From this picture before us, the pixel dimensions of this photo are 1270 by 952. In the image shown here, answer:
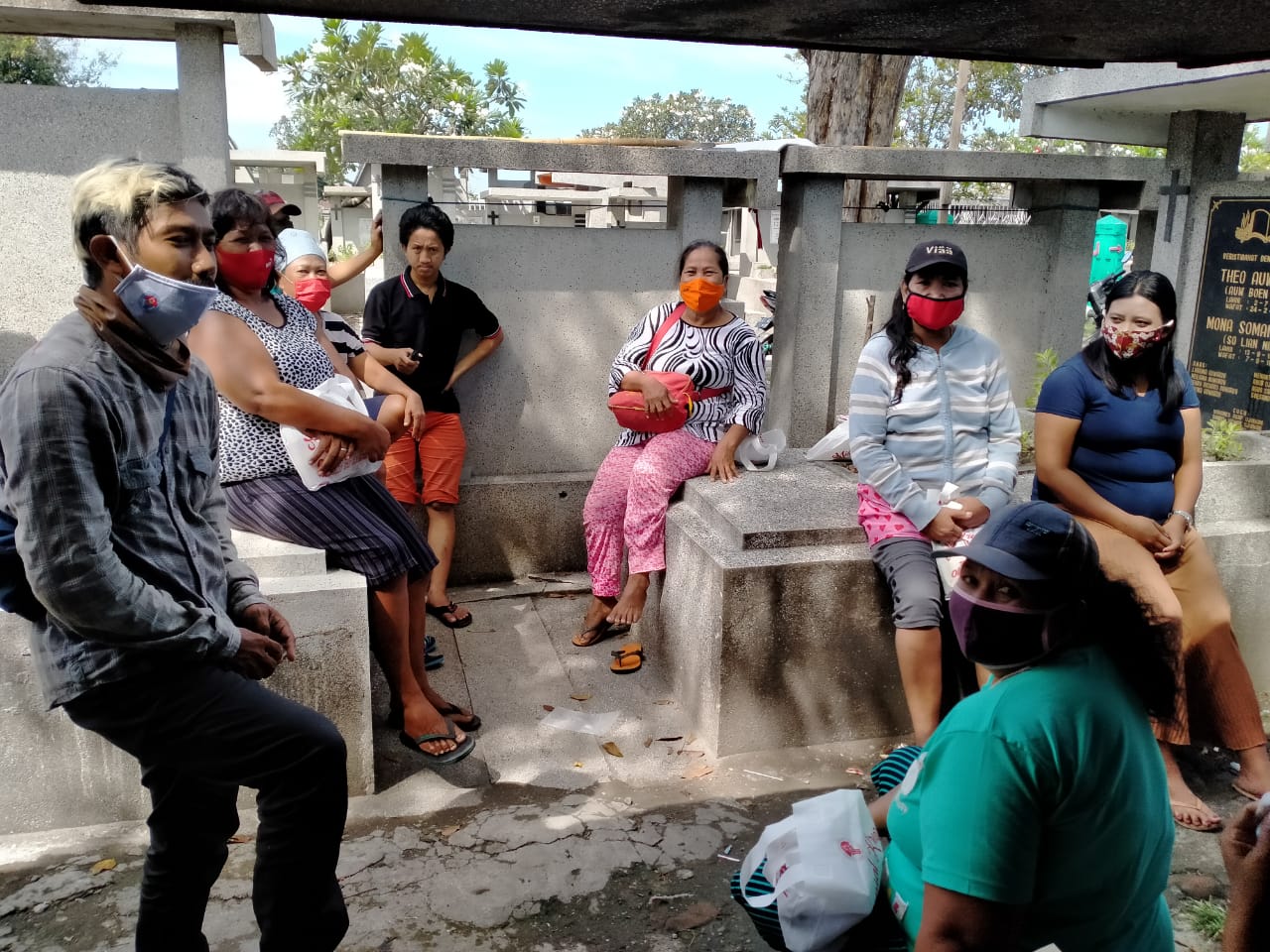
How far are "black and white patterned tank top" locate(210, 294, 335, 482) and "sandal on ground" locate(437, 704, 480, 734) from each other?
1.19 meters

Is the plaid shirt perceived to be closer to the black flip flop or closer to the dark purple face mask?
the dark purple face mask

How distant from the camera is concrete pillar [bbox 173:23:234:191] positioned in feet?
17.2

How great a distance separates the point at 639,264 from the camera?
5836 millimetres

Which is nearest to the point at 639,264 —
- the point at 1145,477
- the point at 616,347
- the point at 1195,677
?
the point at 616,347

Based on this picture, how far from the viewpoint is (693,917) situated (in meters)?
3.05

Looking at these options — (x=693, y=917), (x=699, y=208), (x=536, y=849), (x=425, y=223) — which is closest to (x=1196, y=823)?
(x=693, y=917)

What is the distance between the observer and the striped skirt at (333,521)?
357cm

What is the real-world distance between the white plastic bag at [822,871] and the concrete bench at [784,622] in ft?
5.45

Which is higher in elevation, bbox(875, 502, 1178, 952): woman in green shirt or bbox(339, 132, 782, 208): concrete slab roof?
bbox(339, 132, 782, 208): concrete slab roof

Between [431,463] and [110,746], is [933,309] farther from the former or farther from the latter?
[110,746]

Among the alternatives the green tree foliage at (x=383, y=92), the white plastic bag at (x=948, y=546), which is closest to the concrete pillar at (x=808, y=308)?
the white plastic bag at (x=948, y=546)

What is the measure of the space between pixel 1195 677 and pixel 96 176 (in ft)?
13.1

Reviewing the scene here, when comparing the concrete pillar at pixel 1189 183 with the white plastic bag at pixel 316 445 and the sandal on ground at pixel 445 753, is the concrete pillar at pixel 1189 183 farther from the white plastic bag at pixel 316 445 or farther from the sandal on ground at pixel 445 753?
the white plastic bag at pixel 316 445

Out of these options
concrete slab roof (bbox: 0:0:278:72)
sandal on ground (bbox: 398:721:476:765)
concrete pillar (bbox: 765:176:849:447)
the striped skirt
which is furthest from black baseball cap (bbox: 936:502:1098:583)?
concrete slab roof (bbox: 0:0:278:72)
